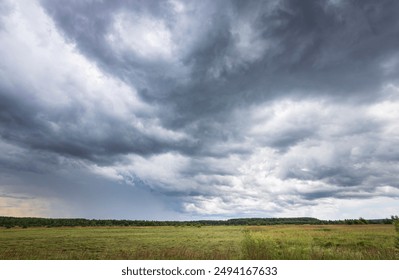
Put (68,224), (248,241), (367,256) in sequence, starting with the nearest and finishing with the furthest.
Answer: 1. (367,256)
2. (248,241)
3. (68,224)

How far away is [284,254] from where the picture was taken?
16375mm

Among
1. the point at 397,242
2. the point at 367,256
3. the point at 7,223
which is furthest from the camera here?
the point at 7,223

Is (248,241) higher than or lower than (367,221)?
lower

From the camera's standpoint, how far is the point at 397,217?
75.2 feet

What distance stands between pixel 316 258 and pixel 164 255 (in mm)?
8034

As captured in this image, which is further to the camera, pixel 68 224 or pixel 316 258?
pixel 68 224

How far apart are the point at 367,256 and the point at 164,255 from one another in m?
10.6

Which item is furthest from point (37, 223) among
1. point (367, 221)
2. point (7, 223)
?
point (367, 221)
